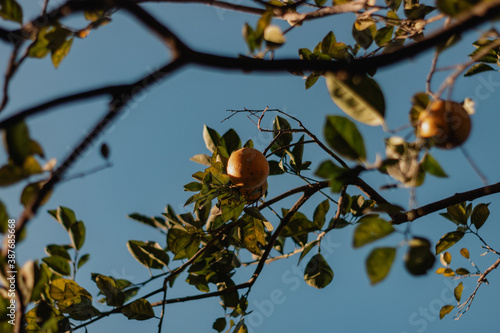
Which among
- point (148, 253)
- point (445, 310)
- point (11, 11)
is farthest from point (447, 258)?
point (11, 11)

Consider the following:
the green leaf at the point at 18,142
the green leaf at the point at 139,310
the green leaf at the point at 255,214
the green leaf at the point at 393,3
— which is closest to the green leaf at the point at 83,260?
the green leaf at the point at 139,310

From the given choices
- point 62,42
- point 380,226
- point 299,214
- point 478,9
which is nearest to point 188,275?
point 299,214

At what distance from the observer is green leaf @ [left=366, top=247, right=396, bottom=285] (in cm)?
62

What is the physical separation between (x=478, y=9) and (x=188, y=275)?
1.48 m

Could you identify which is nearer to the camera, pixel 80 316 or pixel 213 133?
pixel 80 316

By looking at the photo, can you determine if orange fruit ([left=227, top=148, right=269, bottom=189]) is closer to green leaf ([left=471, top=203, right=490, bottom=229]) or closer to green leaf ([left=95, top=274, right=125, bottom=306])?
green leaf ([left=95, top=274, right=125, bottom=306])

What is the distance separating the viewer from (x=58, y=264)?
60.3 inches

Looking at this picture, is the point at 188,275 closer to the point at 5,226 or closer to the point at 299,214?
the point at 299,214

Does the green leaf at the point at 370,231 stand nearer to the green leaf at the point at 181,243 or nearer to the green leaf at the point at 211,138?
the green leaf at the point at 181,243

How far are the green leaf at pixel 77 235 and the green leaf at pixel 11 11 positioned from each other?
34.5 inches

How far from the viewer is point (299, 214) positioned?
1.48 metres

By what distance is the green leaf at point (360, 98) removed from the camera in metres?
0.69

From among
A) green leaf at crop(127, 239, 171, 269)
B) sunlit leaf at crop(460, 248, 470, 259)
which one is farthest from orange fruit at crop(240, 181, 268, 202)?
sunlit leaf at crop(460, 248, 470, 259)

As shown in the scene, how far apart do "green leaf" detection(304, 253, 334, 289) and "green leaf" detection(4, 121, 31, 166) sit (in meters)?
1.18
